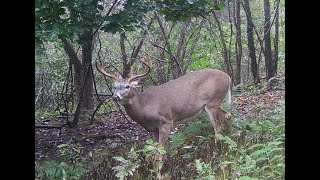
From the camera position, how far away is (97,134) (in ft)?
25.5

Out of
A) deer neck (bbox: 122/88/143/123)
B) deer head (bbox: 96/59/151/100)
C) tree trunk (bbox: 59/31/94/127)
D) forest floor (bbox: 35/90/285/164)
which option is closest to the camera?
deer head (bbox: 96/59/151/100)

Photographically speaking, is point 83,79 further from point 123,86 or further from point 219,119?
point 219,119

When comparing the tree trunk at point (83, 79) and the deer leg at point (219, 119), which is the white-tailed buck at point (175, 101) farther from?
the tree trunk at point (83, 79)

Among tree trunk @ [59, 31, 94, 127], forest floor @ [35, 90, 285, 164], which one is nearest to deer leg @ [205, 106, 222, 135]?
forest floor @ [35, 90, 285, 164]

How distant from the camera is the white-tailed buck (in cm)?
686

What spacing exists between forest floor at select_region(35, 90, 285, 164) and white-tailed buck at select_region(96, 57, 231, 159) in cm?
39

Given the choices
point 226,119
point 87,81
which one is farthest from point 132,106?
point 87,81

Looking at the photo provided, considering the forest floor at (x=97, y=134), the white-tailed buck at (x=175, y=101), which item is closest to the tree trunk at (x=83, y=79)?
the forest floor at (x=97, y=134)

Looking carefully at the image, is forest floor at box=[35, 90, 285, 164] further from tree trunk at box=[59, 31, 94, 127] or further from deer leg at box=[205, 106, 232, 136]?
deer leg at box=[205, 106, 232, 136]

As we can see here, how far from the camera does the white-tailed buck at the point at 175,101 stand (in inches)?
270

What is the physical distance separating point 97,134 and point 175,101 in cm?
146

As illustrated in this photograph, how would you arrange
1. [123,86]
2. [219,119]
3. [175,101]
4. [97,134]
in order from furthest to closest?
[97,134], [175,101], [219,119], [123,86]
